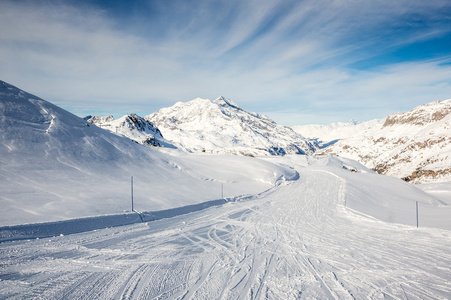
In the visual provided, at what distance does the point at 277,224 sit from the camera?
1087cm

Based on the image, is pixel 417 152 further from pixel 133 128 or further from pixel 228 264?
pixel 228 264

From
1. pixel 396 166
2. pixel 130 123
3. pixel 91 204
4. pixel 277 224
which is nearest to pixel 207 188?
pixel 277 224

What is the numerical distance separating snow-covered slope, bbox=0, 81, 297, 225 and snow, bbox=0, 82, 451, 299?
8 cm

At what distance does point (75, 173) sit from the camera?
1322 centimetres

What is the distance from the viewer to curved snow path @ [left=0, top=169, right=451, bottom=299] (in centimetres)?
477

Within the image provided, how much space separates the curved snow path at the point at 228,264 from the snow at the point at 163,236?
0.12 ft

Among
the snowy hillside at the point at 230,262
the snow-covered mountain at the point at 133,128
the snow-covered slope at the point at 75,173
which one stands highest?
the snow-covered mountain at the point at 133,128

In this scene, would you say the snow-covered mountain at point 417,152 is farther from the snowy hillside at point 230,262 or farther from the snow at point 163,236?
the snowy hillside at point 230,262

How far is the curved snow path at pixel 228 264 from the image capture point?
477 cm

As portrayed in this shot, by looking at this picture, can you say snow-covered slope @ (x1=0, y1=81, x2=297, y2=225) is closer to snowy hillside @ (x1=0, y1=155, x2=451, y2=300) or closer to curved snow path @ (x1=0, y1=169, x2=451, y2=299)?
snowy hillside @ (x1=0, y1=155, x2=451, y2=300)

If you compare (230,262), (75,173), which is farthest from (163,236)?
(75,173)

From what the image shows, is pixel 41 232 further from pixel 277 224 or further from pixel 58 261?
pixel 277 224

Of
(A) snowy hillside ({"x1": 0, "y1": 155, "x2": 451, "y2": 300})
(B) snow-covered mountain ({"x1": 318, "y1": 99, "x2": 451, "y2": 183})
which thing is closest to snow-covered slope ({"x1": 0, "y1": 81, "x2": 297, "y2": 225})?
(A) snowy hillside ({"x1": 0, "y1": 155, "x2": 451, "y2": 300})

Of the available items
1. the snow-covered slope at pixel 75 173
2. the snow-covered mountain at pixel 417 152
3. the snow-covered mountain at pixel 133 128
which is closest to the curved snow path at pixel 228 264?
the snow-covered slope at pixel 75 173
